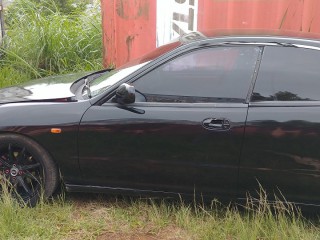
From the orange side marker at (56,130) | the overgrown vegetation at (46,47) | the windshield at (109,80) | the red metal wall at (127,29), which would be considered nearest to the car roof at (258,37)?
the windshield at (109,80)

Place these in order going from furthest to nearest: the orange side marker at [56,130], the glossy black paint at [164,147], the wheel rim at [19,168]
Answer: the wheel rim at [19,168]
the orange side marker at [56,130]
the glossy black paint at [164,147]

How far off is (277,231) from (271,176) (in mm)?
389

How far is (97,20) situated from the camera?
7469mm

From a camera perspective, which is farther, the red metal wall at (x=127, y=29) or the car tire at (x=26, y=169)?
the red metal wall at (x=127, y=29)

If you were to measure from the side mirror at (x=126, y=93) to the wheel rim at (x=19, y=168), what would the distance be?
2.84 feet

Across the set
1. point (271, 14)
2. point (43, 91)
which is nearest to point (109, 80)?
point (43, 91)

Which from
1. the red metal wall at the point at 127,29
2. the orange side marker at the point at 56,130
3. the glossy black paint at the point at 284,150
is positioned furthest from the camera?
the red metal wall at the point at 127,29

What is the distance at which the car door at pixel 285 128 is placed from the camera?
9.14 ft

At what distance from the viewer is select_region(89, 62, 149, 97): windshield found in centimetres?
320

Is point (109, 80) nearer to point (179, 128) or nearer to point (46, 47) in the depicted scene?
point (179, 128)

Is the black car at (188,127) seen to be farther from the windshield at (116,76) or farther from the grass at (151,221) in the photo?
the grass at (151,221)

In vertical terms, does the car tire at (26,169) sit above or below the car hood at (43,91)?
below

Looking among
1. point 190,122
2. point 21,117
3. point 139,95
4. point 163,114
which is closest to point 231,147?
point 190,122

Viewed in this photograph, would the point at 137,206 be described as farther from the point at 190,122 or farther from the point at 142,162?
the point at 190,122
